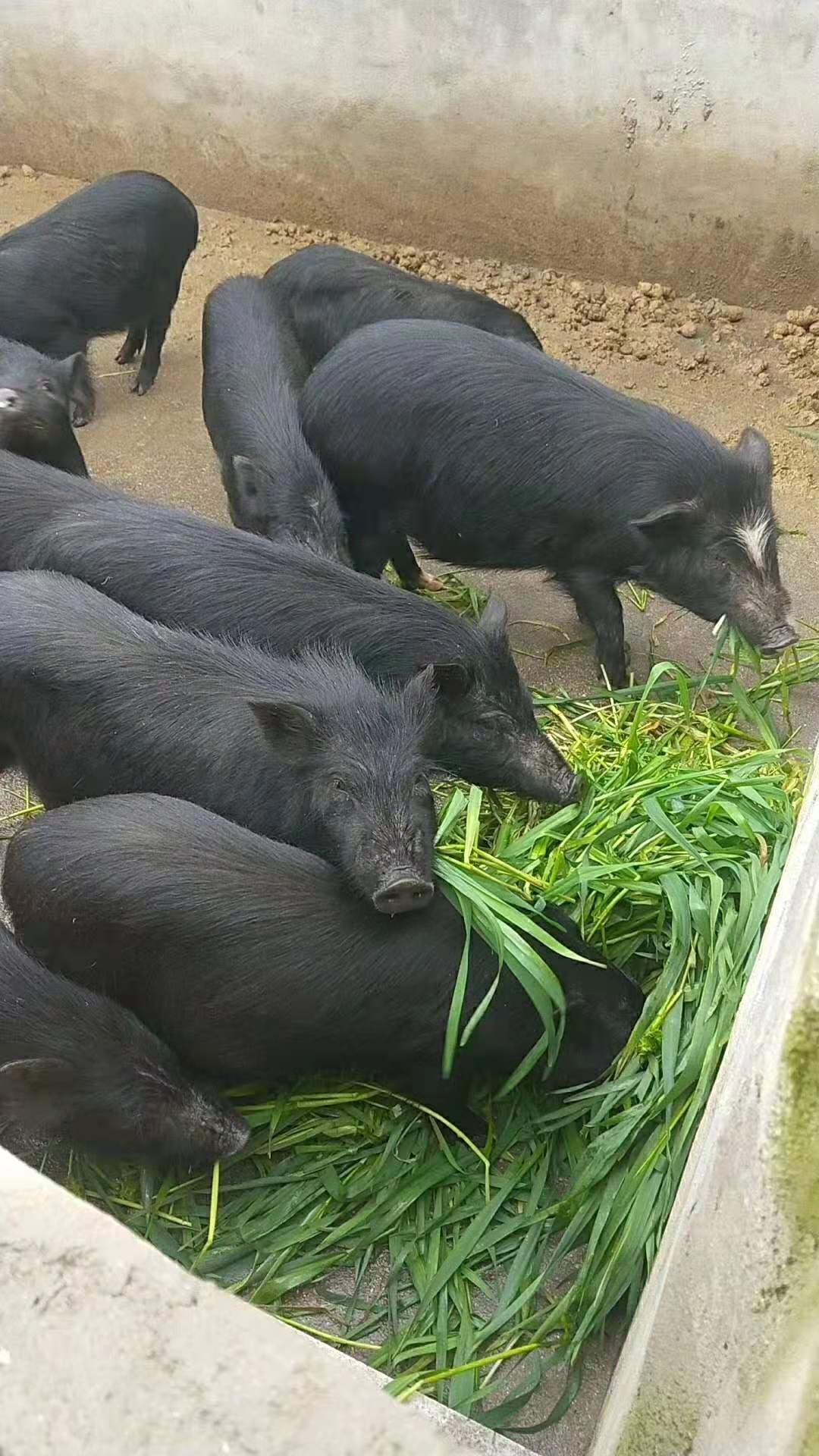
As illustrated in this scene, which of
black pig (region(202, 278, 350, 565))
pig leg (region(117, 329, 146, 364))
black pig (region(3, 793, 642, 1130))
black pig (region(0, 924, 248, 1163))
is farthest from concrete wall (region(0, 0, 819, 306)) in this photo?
black pig (region(0, 924, 248, 1163))

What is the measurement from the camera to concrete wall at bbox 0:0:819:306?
18.5 ft

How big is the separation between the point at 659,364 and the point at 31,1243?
17.6 feet

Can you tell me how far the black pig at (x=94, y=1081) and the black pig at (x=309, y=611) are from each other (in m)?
1.21

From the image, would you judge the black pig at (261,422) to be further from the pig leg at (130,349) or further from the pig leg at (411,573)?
the pig leg at (130,349)

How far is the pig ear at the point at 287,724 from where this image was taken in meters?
3.34

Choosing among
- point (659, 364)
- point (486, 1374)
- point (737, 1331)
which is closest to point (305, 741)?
point (486, 1374)

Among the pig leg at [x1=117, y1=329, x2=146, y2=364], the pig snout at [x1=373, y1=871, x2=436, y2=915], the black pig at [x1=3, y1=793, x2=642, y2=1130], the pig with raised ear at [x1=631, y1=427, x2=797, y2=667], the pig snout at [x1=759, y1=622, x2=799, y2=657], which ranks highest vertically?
the pig with raised ear at [x1=631, y1=427, x2=797, y2=667]

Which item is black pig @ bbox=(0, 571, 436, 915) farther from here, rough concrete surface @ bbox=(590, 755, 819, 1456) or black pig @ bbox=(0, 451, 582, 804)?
rough concrete surface @ bbox=(590, 755, 819, 1456)

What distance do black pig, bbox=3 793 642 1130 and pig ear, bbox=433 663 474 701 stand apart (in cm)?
76

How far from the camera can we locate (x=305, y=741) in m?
3.44

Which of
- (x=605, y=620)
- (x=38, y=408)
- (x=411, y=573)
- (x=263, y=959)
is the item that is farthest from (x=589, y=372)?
(x=263, y=959)

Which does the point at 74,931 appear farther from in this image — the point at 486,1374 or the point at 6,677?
the point at 486,1374

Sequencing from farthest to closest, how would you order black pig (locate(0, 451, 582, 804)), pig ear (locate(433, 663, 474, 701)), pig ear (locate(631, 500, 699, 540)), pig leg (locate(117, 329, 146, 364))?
pig leg (locate(117, 329, 146, 364)) < pig ear (locate(631, 500, 699, 540)) < black pig (locate(0, 451, 582, 804)) < pig ear (locate(433, 663, 474, 701))

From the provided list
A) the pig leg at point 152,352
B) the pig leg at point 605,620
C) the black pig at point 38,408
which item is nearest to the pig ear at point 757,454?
the pig leg at point 605,620
